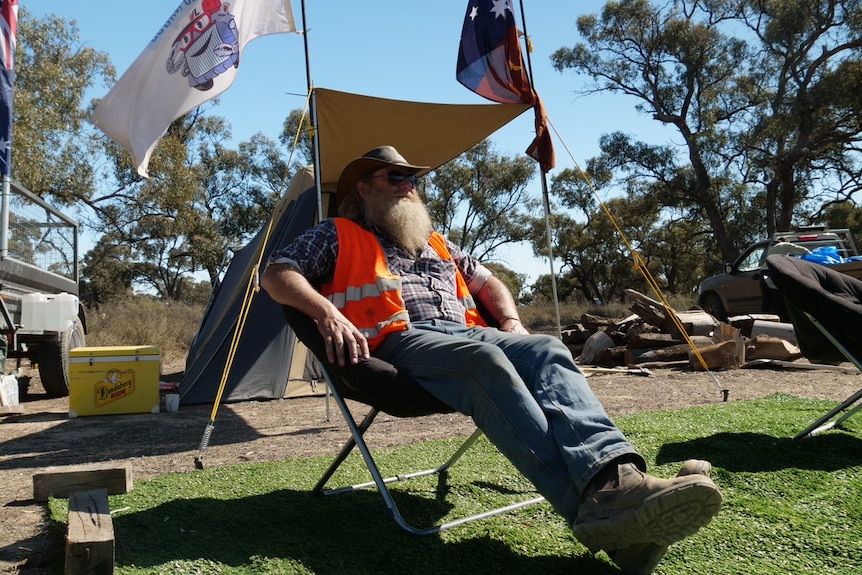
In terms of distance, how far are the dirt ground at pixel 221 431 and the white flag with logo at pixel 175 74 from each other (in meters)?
1.63

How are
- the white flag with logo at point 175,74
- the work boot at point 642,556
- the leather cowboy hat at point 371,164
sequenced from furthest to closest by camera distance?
the white flag with logo at point 175,74 → the leather cowboy hat at point 371,164 → the work boot at point 642,556

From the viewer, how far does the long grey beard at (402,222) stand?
2.80 metres

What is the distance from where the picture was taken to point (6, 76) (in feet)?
18.6

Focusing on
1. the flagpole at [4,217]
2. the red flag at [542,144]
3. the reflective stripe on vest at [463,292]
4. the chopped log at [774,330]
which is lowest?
the chopped log at [774,330]

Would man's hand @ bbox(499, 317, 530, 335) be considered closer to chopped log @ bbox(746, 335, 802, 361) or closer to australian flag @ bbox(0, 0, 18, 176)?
australian flag @ bbox(0, 0, 18, 176)

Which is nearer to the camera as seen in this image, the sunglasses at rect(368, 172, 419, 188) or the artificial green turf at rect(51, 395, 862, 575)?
the artificial green turf at rect(51, 395, 862, 575)

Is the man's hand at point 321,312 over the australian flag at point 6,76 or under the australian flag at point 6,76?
under

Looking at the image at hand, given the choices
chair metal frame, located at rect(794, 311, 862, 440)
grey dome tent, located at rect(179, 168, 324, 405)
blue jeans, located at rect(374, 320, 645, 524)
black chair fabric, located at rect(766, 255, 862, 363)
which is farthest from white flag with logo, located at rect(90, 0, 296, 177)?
chair metal frame, located at rect(794, 311, 862, 440)

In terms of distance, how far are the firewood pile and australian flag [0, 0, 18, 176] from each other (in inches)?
225

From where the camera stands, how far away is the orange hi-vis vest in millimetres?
2426

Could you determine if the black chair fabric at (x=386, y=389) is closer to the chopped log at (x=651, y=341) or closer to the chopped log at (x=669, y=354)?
the chopped log at (x=669, y=354)

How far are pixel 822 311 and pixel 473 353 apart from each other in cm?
187

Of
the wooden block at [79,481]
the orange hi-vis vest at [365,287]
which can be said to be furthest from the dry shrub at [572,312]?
the wooden block at [79,481]

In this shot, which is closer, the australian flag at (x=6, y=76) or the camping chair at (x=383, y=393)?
the camping chair at (x=383, y=393)
